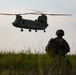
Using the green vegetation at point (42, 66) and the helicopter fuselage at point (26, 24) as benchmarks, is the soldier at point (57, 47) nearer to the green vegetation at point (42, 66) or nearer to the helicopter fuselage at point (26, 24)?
the green vegetation at point (42, 66)

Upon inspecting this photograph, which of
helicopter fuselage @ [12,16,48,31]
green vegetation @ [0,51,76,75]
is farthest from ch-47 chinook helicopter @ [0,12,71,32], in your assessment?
green vegetation @ [0,51,76,75]

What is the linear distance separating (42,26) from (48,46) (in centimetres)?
2721

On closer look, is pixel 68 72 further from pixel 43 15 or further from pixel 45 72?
pixel 43 15

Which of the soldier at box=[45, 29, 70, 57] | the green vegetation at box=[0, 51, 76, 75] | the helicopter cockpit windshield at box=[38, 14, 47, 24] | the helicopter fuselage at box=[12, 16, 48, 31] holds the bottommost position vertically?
the green vegetation at box=[0, 51, 76, 75]

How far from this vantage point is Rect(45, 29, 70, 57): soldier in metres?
9.06

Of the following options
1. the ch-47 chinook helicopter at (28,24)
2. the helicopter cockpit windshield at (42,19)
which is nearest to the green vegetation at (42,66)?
the ch-47 chinook helicopter at (28,24)

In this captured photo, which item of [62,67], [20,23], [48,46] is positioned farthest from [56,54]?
[20,23]

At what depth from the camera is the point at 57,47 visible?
913 cm

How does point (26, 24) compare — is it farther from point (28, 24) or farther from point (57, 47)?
point (57, 47)

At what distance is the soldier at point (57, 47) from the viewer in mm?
9062

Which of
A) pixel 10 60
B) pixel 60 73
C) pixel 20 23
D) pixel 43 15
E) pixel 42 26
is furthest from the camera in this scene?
pixel 43 15

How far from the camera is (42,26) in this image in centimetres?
3631

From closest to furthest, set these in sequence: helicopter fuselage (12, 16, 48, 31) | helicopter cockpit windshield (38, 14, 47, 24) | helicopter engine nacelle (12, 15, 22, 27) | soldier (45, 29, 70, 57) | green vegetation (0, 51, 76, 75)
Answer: green vegetation (0, 51, 76, 75)
soldier (45, 29, 70, 57)
helicopter engine nacelle (12, 15, 22, 27)
helicopter fuselage (12, 16, 48, 31)
helicopter cockpit windshield (38, 14, 47, 24)

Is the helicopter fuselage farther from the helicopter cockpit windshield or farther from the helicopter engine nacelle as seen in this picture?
the helicopter cockpit windshield
